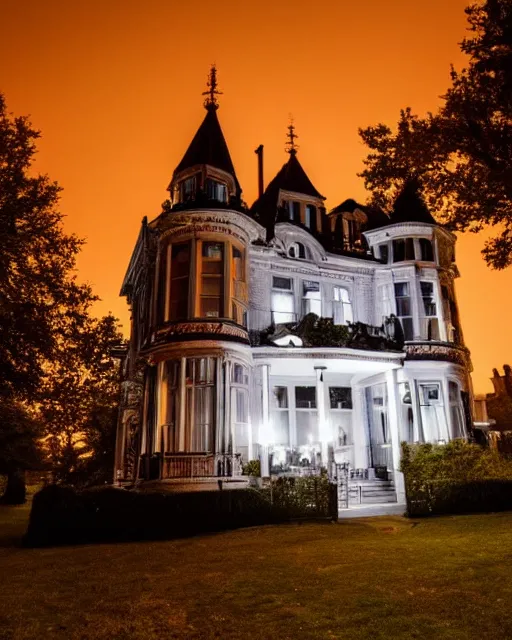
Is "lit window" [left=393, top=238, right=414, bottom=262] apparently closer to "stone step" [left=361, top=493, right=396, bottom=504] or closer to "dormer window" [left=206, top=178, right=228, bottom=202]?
"dormer window" [left=206, top=178, right=228, bottom=202]

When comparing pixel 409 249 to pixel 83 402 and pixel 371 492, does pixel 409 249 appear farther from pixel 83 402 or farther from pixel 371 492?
pixel 83 402

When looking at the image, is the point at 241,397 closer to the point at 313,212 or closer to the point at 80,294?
the point at 80,294

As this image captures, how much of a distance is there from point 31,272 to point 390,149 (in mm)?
12704

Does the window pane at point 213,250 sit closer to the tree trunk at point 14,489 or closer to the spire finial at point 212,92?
the spire finial at point 212,92

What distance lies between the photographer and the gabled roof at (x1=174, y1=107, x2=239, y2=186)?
69.5 feet

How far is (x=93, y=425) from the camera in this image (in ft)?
117

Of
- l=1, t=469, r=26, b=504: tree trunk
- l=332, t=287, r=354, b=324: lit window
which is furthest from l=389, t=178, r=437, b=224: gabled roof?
l=1, t=469, r=26, b=504: tree trunk

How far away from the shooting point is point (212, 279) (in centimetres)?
1930

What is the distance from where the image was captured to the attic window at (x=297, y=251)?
2202 centimetres

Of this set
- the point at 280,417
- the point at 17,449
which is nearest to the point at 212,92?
the point at 280,417

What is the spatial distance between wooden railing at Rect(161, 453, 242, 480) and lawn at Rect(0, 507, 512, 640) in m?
4.30

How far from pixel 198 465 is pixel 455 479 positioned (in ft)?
26.4

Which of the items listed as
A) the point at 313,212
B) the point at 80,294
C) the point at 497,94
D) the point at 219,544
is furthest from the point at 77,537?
the point at 313,212

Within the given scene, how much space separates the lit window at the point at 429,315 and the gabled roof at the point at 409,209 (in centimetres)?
314
